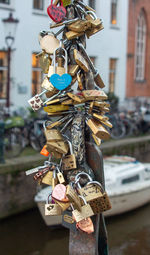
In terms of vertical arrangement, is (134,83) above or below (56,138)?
above

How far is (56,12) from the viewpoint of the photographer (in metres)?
1.95

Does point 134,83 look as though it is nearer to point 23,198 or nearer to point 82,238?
point 23,198

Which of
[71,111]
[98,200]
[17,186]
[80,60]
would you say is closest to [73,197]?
[98,200]

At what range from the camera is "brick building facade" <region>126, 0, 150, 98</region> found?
17.4 m

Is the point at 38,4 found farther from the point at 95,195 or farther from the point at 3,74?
the point at 95,195

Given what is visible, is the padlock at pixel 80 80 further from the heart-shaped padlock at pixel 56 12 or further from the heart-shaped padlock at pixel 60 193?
the heart-shaped padlock at pixel 60 193

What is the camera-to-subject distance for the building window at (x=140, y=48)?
18.3 m

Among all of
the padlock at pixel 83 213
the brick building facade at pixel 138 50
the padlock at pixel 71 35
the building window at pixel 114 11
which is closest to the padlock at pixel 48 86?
the padlock at pixel 71 35

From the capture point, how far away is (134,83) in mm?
17984

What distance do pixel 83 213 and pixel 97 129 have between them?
428 millimetres

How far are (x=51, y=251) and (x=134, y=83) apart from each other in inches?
504

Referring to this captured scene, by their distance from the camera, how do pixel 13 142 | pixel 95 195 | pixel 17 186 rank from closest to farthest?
pixel 95 195 → pixel 17 186 → pixel 13 142

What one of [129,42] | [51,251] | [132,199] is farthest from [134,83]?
[51,251]

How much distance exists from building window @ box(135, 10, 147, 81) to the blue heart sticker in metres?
17.0
